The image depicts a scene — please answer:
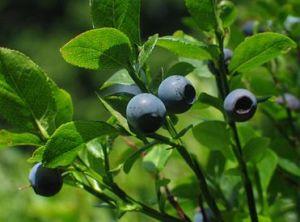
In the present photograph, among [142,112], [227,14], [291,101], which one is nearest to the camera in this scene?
[142,112]

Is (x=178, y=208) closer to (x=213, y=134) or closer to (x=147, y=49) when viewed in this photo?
(x=213, y=134)

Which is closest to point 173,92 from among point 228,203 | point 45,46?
point 228,203

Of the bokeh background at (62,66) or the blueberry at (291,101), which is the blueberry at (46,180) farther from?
the bokeh background at (62,66)

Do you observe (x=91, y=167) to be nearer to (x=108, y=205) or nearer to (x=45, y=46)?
(x=108, y=205)

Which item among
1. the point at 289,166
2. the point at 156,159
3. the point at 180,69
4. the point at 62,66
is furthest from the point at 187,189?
the point at 62,66

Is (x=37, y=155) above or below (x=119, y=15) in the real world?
below

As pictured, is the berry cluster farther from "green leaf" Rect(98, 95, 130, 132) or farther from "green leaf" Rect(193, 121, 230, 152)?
"green leaf" Rect(193, 121, 230, 152)
